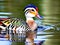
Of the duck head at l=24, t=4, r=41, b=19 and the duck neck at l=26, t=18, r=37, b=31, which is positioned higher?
the duck head at l=24, t=4, r=41, b=19

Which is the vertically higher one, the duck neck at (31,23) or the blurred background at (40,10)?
the blurred background at (40,10)

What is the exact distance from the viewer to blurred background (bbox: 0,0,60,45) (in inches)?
74.8

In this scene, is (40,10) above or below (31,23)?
above

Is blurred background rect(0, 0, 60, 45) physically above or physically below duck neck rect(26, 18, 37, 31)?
above

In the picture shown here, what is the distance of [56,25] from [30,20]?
9.0 inches

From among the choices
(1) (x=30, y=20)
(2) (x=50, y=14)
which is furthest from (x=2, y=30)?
(2) (x=50, y=14)

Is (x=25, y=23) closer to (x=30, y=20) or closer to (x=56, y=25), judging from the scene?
(x=30, y=20)

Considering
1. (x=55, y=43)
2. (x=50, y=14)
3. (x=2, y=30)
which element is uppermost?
(x=50, y=14)

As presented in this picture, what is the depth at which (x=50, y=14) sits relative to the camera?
1.92 metres

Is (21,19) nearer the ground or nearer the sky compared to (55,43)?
nearer the sky

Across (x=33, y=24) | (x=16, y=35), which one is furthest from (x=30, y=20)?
(x=16, y=35)

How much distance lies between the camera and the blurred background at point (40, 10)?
190 centimetres

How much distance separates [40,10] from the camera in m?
1.90

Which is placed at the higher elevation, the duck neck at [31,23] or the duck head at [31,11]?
the duck head at [31,11]
